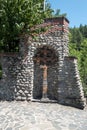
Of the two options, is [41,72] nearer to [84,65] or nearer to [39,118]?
[39,118]

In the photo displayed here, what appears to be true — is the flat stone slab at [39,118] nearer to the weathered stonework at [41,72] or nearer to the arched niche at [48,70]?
the weathered stonework at [41,72]

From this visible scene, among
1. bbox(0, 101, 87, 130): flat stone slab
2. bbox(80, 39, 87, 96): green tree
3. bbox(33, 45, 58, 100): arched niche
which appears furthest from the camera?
bbox(80, 39, 87, 96): green tree

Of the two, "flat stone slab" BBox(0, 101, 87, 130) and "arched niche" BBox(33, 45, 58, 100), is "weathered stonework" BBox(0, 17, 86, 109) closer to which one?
"arched niche" BBox(33, 45, 58, 100)

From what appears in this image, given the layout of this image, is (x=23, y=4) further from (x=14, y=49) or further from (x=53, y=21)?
(x=14, y=49)

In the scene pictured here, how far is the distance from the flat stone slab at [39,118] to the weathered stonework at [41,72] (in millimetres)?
1058

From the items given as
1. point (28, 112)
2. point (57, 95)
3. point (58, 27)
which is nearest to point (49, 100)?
point (57, 95)

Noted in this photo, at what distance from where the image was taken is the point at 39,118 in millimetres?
9781

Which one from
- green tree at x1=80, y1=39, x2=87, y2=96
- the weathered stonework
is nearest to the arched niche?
the weathered stonework

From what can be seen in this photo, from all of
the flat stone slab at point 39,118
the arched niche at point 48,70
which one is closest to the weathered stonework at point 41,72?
the arched niche at point 48,70

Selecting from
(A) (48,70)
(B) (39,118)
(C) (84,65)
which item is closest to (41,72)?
(A) (48,70)

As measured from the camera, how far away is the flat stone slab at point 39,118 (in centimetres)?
868

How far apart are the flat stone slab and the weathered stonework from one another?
3.47 feet

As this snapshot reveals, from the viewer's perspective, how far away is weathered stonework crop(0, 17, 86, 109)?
1349 centimetres

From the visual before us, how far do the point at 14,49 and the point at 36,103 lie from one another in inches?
156
